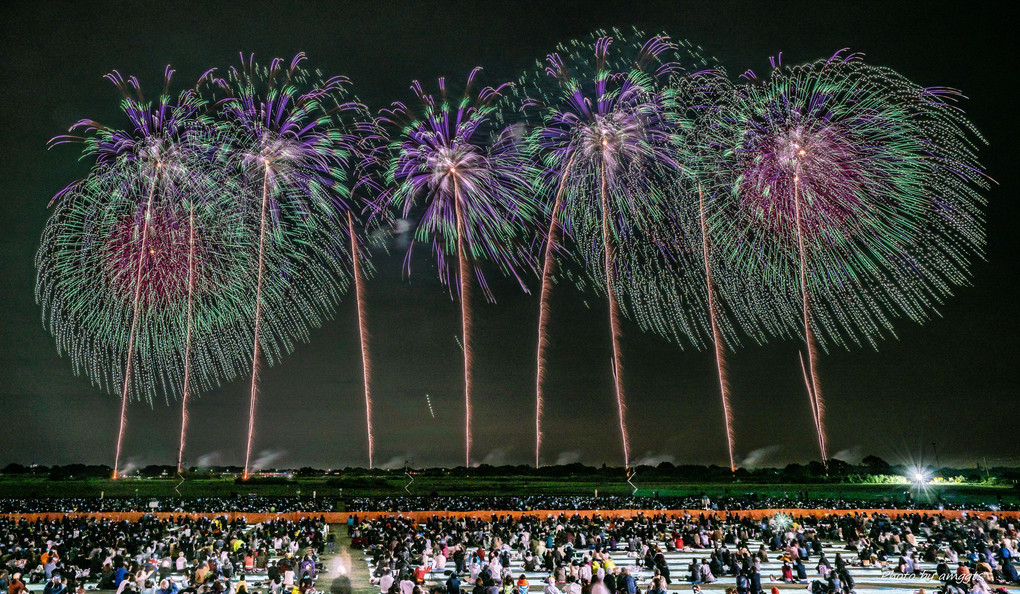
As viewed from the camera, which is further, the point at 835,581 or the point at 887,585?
the point at 887,585

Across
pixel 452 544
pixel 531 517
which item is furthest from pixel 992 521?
pixel 452 544

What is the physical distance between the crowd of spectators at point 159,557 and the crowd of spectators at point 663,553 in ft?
9.55

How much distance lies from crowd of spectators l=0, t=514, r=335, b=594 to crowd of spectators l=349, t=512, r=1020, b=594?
2.91 meters

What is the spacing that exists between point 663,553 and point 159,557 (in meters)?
18.8

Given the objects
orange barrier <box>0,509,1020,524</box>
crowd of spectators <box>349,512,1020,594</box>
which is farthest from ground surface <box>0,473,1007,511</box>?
crowd of spectators <box>349,512,1020,594</box>

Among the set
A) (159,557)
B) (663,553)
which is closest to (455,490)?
(663,553)

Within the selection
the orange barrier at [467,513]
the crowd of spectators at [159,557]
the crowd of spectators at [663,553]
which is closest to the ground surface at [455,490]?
the orange barrier at [467,513]

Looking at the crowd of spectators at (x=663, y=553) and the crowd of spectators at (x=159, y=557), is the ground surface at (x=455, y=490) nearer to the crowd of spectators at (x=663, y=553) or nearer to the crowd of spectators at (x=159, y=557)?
the crowd of spectators at (x=663, y=553)

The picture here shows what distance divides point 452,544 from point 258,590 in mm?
8617

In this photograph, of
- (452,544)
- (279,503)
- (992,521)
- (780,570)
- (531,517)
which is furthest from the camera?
(279,503)

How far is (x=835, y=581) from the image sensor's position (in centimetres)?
1747

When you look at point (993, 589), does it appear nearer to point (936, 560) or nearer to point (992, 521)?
point (936, 560)

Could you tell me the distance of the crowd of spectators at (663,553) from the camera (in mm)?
18344

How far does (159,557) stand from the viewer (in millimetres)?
23922
